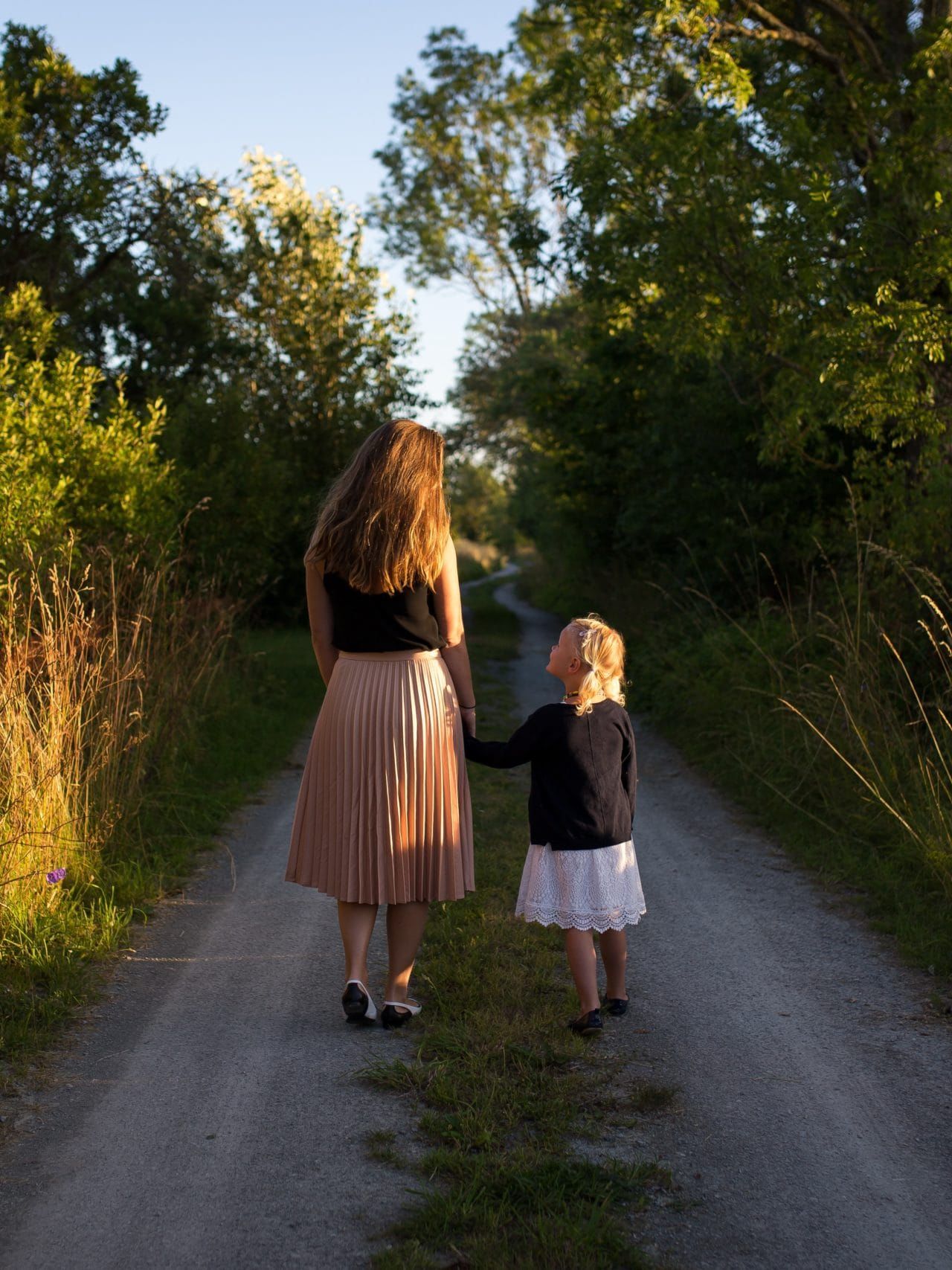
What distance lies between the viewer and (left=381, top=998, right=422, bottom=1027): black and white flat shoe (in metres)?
4.42

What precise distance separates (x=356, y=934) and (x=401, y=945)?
0.18 m

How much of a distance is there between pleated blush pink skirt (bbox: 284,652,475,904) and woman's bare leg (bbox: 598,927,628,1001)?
0.61m

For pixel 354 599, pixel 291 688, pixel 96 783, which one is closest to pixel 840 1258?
pixel 354 599

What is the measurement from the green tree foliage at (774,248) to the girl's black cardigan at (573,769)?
19.4ft

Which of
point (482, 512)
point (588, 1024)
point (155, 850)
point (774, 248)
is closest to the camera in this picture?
point (588, 1024)

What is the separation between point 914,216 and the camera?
10422mm

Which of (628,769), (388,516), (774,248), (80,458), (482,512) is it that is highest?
(482,512)

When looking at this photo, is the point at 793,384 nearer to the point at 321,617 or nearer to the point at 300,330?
the point at 321,617

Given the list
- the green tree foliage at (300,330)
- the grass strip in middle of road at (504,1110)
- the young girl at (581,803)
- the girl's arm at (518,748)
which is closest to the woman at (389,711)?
the girl's arm at (518,748)

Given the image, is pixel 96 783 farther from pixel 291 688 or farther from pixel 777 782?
pixel 291 688

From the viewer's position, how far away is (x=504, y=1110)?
3.64m

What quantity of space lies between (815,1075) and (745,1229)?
115 centimetres

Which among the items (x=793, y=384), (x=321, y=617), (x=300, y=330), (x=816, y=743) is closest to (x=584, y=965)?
(x=321, y=617)

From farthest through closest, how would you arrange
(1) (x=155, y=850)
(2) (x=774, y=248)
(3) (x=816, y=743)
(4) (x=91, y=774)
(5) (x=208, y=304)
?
(5) (x=208, y=304) < (2) (x=774, y=248) < (3) (x=816, y=743) < (1) (x=155, y=850) < (4) (x=91, y=774)
